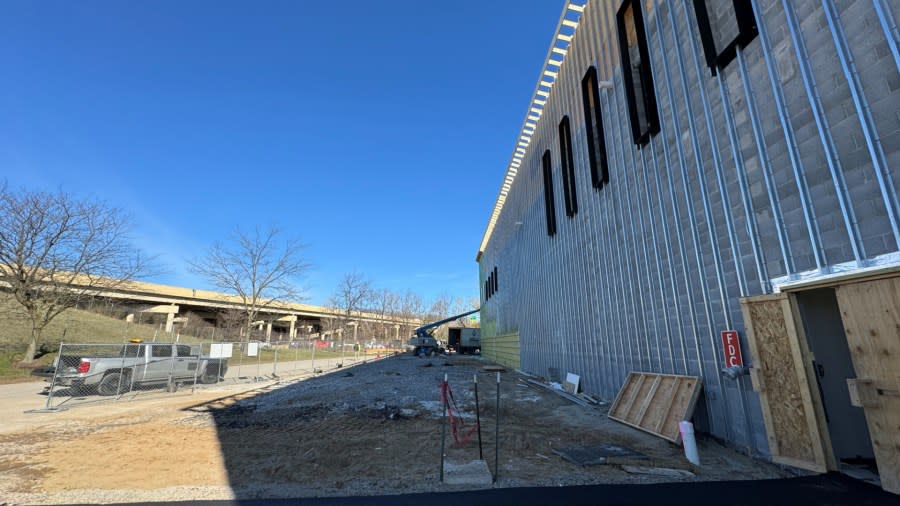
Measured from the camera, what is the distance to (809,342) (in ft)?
17.6

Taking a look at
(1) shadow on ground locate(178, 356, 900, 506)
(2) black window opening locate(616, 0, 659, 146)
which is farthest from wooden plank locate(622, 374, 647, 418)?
(2) black window opening locate(616, 0, 659, 146)

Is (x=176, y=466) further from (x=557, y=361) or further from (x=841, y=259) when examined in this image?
(x=557, y=361)

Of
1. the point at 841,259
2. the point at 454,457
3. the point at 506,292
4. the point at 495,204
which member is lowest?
the point at 454,457

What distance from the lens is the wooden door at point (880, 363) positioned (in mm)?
4168

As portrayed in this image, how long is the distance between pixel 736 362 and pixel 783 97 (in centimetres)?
400

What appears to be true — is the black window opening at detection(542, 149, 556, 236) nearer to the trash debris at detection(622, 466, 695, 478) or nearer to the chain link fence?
the trash debris at detection(622, 466, 695, 478)

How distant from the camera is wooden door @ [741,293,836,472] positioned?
4926mm

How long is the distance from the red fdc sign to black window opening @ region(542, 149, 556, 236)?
372 inches

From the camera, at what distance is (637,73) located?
9.32 metres

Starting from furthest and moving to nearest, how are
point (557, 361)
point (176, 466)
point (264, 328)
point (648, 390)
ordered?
point (264, 328) → point (557, 361) → point (648, 390) → point (176, 466)

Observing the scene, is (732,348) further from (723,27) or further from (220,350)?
(220,350)

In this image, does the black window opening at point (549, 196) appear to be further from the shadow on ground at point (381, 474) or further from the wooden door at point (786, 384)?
the wooden door at point (786, 384)

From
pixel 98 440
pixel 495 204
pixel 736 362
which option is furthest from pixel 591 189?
pixel 495 204

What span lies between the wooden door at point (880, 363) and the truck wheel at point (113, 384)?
1822 centimetres
